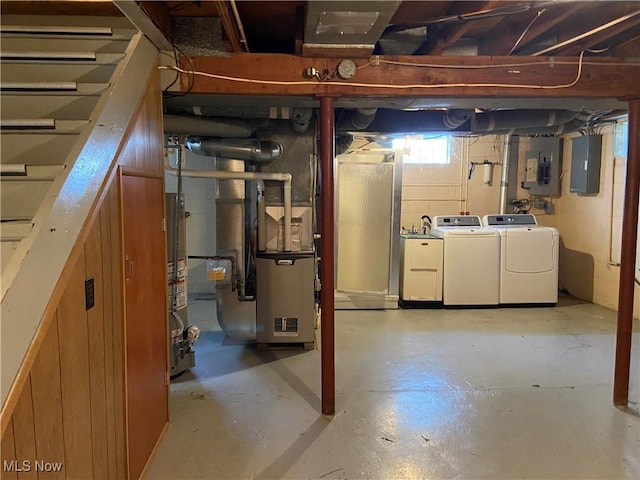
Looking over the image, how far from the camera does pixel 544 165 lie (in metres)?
5.83

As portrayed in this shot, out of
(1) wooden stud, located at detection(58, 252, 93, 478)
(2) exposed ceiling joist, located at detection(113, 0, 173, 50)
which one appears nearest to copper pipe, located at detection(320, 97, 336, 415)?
Answer: (2) exposed ceiling joist, located at detection(113, 0, 173, 50)

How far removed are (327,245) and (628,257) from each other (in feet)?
6.28

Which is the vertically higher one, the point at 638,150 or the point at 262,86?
the point at 262,86

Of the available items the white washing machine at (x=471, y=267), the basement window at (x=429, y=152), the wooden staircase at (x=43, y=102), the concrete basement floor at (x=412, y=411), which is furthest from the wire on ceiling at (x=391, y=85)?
the basement window at (x=429, y=152)

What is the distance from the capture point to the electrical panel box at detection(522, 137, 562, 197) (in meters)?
5.77

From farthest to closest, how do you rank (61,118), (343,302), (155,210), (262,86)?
Answer: 1. (343,302)
2. (262,86)
3. (155,210)
4. (61,118)

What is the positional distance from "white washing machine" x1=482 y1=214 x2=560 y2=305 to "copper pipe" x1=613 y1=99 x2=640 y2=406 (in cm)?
232

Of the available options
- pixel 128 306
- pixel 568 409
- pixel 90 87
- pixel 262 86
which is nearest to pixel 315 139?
pixel 262 86

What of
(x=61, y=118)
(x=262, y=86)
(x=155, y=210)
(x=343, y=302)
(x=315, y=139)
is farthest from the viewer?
(x=343, y=302)

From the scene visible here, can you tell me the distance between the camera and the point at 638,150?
277 centimetres

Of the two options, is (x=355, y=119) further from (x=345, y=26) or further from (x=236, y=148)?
(x=345, y=26)

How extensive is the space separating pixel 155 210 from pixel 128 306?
621 mm

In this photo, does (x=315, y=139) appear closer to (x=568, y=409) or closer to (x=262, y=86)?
(x=262, y=86)

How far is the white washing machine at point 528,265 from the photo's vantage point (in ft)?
17.1
